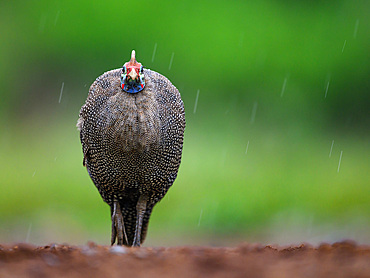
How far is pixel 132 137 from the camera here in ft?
18.4

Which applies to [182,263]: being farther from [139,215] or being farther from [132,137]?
[139,215]

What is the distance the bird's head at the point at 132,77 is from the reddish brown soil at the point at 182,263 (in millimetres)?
1878

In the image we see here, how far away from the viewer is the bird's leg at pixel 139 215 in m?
6.20

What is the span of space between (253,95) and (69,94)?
3728 mm

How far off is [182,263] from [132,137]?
2170 mm

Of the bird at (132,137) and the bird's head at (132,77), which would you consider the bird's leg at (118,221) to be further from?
the bird's head at (132,77)

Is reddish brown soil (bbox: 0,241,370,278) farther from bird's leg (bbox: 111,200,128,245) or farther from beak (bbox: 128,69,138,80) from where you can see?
bird's leg (bbox: 111,200,128,245)

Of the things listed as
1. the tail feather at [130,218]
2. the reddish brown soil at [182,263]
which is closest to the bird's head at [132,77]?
the tail feather at [130,218]

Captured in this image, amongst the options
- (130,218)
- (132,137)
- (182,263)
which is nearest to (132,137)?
(132,137)

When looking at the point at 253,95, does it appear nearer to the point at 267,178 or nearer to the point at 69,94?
the point at 267,178

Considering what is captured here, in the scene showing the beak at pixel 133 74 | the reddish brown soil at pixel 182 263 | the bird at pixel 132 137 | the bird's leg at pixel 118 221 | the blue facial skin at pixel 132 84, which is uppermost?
the beak at pixel 133 74

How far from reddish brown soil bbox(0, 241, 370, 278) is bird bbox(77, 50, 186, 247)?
1726 mm

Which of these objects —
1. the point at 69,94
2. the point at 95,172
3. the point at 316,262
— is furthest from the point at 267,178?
the point at 316,262

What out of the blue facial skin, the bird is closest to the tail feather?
the bird
